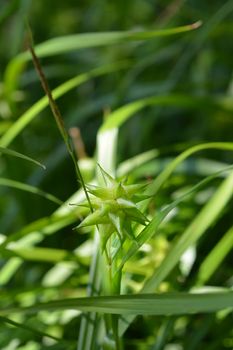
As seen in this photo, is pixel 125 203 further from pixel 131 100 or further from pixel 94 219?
pixel 131 100

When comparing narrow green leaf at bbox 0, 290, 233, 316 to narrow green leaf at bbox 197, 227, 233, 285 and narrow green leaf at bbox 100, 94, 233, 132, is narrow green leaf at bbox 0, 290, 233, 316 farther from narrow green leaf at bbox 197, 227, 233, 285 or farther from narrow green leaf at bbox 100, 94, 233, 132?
narrow green leaf at bbox 100, 94, 233, 132

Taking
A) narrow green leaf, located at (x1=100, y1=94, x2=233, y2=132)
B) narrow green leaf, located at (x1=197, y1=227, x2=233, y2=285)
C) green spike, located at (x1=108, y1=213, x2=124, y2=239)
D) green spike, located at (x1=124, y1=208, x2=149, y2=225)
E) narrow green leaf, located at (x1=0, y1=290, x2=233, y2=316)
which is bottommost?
narrow green leaf, located at (x1=0, y1=290, x2=233, y2=316)

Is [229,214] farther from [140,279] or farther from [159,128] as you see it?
[159,128]

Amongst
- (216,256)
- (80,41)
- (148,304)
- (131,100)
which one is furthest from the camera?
(131,100)

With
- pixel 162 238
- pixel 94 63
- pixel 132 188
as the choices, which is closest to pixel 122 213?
pixel 132 188

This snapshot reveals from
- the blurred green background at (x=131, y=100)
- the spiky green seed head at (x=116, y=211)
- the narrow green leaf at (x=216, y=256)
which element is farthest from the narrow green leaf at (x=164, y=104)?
the spiky green seed head at (x=116, y=211)

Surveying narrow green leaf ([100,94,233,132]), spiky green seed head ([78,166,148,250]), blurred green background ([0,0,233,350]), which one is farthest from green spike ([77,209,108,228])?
narrow green leaf ([100,94,233,132])

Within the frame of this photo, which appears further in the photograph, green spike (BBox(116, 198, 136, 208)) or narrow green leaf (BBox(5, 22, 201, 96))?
narrow green leaf (BBox(5, 22, 201, 96))

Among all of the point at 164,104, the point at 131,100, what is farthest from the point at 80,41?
the point at 131,100

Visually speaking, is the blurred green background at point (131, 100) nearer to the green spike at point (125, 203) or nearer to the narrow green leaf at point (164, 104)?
the narrow green leaf at point (164, 104)

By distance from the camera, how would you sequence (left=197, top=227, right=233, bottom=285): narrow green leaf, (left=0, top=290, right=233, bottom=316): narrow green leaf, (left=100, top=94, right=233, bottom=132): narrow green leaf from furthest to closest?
(left=100, top=94, right=233, bottom=132): narrow green leaf < (left=197, top=227, right=233, bottom=285): narrow green leaf < (left=0, top=290, right=233, bottom=316): narrow green leaf
